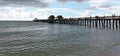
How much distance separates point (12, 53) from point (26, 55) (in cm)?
170

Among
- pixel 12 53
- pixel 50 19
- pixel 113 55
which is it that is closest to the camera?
pixel 113 55

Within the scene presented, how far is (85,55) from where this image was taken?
63.8 ft

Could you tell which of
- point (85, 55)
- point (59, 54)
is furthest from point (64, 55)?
point (85, 55)

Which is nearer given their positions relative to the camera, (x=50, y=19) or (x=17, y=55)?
(x=17, y=55)

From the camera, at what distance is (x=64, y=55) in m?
19.4

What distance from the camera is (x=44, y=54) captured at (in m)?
19.9

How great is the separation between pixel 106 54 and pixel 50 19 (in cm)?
10938

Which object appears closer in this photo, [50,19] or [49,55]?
[49,55]

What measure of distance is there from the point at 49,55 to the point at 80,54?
113 inches

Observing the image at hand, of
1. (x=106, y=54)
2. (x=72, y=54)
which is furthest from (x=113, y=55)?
(x=72, y=54)

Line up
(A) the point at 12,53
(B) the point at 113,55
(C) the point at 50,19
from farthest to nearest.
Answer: (C) the point at 50,19, (A) the point at 12,53, (B) the point at 113,55

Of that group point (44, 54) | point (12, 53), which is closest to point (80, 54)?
point (44, 54)

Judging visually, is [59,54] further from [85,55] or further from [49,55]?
[85,55]

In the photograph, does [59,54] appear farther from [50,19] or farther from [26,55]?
[50,19]
